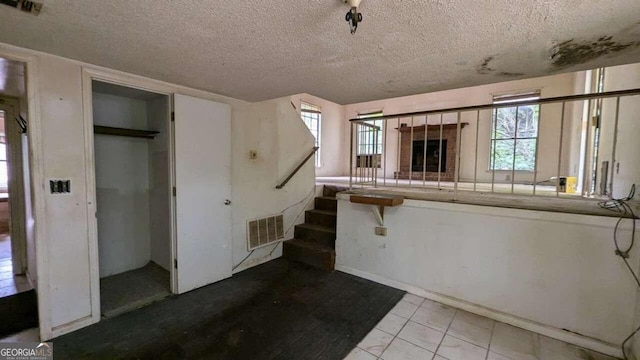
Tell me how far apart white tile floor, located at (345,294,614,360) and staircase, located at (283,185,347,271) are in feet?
Result: 4.10

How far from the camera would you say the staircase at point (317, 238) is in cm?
350

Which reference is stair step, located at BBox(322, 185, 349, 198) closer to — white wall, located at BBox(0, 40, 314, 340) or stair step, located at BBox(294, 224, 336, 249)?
stair step, located at BBox(294, 224, 336, 249)

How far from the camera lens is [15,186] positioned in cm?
297

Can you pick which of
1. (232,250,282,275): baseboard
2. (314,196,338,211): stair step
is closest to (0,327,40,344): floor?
(232,250,282,275): baseboard

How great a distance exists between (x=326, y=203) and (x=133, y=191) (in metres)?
2.72

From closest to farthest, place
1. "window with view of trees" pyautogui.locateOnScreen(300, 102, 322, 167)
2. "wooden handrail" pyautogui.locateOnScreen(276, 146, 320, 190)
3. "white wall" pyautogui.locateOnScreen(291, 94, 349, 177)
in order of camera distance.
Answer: "wooden handrail" pyautogui.locateOnScreen(276, 146, 320, 190) < "window with view of trees" pyautogui.locateOnScreen(300, 102, 322, 167) < "white wall" pyautogui.locateOnScreen(291, 94, 349, 177)

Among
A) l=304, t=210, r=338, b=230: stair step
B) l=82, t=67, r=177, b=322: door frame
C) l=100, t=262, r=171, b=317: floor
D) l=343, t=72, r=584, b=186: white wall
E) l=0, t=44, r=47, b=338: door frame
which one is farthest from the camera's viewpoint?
l=343, t=72, r=584, b=186: white wall

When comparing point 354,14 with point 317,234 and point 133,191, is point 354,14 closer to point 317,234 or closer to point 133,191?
point 317,234

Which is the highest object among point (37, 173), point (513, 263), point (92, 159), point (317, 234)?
point (92, 159)

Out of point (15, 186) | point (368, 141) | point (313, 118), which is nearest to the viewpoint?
point (15, 186)

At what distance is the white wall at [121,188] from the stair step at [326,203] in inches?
97.3

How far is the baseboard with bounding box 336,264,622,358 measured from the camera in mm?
1968

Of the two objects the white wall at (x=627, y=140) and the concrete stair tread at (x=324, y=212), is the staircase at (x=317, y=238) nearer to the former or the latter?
the concrete stair tread at (x=324, y=212)

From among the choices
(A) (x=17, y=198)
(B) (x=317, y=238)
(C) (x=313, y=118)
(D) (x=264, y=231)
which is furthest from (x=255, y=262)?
(C) (x=313, y=118)
